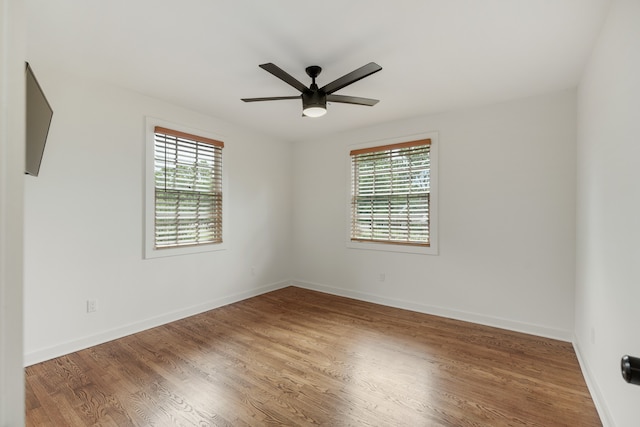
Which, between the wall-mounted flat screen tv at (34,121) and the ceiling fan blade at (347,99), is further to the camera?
the ceiling fan blade at (347,99)

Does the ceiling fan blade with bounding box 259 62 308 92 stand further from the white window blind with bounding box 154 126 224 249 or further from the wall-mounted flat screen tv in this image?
the white window blind with bounding box 154 126 224 249

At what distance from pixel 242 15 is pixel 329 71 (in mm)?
896

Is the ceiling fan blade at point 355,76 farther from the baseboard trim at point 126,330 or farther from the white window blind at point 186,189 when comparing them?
the baseboard trim at point 126,330

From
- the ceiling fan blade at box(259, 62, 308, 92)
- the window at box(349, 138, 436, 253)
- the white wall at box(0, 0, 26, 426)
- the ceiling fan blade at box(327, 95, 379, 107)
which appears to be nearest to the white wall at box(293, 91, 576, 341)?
the window at box(349, 138, 436, 253)

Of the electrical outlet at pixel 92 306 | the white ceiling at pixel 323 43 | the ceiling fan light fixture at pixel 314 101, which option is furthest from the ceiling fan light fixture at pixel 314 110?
the electrical outlet at pixel 92 306

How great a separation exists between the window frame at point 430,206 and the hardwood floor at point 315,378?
0.95 meters

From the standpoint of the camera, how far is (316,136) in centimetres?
476

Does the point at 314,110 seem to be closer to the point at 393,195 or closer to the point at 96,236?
the point at 393,195

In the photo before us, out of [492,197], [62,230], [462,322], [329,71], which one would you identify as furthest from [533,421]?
[62,230]

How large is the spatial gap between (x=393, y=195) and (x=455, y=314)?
5.43 ft

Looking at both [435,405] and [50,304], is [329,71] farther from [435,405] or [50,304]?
[50,304]

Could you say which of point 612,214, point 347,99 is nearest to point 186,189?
point 347,99

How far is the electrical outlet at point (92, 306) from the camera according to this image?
110 inches

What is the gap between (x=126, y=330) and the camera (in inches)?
120
